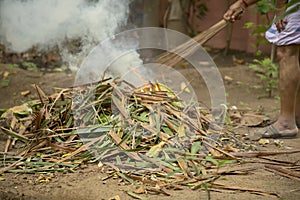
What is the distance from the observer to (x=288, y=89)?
3.87 metres

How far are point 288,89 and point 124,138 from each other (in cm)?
142

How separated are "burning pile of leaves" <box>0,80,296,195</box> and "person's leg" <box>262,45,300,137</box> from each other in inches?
16.9

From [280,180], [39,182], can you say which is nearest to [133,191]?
[39,182]

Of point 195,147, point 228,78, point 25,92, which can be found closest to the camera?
point 195,147

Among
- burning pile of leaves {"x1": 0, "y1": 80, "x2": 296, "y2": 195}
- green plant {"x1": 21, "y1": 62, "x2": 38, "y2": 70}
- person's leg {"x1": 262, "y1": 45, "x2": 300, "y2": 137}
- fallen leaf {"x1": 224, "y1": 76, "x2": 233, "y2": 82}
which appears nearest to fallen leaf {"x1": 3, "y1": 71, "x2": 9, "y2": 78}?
green plant {"x1": 21, "y1": 62, "x2": 38, "y2": 70}

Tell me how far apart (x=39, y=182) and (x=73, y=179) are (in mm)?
201

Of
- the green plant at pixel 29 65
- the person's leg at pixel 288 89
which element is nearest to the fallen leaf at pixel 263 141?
the person's leg at pixel 288 89

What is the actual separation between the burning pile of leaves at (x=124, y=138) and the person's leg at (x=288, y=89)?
0.43 m

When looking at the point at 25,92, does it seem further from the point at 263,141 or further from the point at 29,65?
the point at 263,141

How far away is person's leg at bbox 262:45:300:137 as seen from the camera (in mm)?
3834

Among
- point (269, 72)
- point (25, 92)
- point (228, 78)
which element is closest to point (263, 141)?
point (269, 72)

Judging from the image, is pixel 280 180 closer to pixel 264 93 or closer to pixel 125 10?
pixel 264 93

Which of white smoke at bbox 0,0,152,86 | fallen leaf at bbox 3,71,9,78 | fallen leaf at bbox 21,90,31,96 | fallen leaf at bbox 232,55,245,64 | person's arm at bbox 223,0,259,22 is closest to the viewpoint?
person's arm at bbox 223,0,259,22

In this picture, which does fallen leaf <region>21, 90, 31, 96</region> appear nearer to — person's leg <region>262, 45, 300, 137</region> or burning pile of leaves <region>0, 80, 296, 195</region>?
burning pile of leaves <region>0, 80, 296, 195</region>
